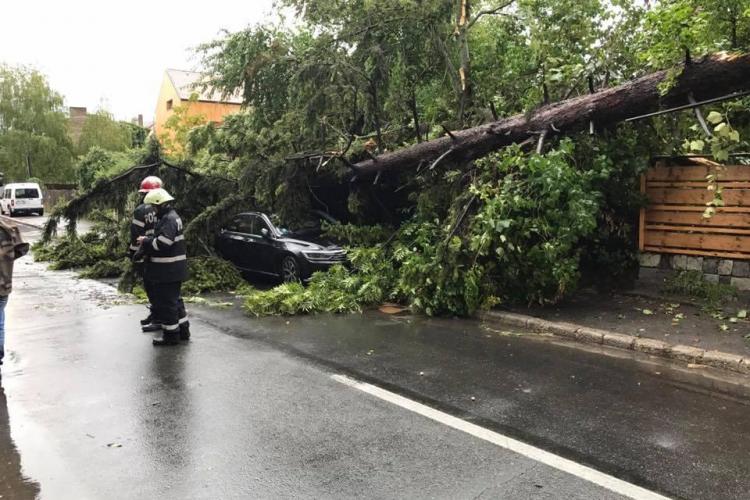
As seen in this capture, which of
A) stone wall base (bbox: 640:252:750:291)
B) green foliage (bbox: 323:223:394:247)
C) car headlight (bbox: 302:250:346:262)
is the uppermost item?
green foliage (bbox: 323:223:394:247)

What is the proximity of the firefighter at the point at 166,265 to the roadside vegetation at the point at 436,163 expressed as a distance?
68.2 inches

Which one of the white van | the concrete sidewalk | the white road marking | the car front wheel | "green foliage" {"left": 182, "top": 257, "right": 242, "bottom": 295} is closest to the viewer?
the white road marking

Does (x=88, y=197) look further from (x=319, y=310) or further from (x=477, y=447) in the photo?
(x=477, y=447)

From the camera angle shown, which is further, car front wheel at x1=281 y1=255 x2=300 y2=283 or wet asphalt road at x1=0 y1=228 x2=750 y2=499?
car front wheel at x1=281 y1=255 x2=300 y2=283

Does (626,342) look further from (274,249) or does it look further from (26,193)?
(26,193)

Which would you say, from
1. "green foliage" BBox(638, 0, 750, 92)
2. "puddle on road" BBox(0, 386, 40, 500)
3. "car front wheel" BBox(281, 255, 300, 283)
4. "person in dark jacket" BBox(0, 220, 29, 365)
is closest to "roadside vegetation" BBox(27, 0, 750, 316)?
Result: "green foliage" BBox(638, 0, 750, 92)

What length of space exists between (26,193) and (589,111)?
38.8m

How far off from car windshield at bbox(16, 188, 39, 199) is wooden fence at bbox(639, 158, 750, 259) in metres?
38.8

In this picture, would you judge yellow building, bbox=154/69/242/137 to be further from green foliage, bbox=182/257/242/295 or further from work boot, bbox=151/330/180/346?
work boot, bbox=151/330/180/346

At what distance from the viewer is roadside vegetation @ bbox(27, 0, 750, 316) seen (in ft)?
24.2

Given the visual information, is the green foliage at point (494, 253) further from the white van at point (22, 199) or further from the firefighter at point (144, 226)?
the white van at point (22, 199)

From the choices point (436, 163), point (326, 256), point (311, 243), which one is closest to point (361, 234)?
point (326, 256)

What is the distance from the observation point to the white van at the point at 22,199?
36875 mm

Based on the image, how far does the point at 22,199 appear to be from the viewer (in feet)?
121
